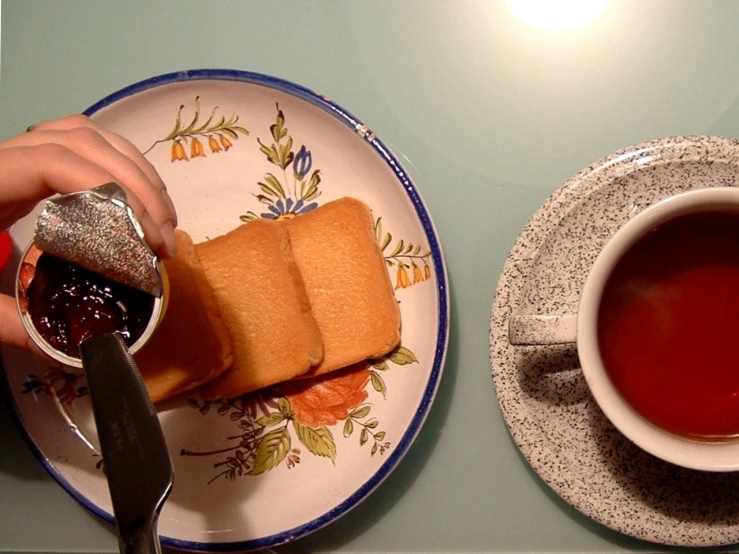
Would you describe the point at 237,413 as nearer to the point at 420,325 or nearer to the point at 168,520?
the point at 168,520

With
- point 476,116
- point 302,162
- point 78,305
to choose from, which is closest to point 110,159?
point 78,305

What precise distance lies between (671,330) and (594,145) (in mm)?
343

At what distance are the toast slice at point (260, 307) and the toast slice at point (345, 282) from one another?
2cm

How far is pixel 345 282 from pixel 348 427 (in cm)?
21

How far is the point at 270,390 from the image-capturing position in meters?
1.03

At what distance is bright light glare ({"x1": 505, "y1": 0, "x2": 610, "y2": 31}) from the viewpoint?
103 cm

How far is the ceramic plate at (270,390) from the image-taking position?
0.98m

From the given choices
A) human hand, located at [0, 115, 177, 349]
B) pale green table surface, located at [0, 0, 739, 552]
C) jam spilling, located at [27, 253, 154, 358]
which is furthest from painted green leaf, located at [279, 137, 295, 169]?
jam spilling, located at [27, 253, 154, 358]

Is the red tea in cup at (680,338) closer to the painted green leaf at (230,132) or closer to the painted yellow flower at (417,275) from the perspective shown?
the painted yellow flower at (417,275)

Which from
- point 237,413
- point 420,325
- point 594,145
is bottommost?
point 237,413

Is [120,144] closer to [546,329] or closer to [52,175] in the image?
[52,175]

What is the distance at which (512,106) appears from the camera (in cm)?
104

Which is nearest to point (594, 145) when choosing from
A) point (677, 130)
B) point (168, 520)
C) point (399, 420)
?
point (677, 130)

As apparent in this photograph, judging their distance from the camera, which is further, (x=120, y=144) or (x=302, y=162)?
(x=302, y=162)
